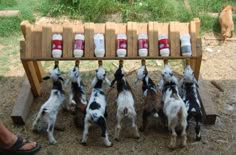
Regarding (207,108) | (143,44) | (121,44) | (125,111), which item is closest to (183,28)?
(143,44)

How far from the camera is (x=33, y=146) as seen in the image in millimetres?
4270

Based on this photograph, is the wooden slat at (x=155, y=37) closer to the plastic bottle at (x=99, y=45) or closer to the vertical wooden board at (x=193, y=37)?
the vertical wooden board at (x=193, y=37)

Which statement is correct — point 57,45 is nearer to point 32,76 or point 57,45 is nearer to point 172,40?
point 32,76

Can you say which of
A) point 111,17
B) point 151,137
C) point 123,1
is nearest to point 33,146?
point 151,137

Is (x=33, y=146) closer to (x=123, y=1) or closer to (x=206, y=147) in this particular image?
(x=206, y=147)

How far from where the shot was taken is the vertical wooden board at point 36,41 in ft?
15.0

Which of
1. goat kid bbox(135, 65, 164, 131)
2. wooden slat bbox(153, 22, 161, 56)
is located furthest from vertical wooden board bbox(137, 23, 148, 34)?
goat kid bbox(135, 65, 164, 131)

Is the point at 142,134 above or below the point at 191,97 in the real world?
below

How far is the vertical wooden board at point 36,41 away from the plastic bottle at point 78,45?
435 millimetres

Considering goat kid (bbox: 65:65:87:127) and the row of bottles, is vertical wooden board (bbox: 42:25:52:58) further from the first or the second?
goat kid (bbox: 65:65:87:127)

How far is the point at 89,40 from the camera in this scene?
15.0ft

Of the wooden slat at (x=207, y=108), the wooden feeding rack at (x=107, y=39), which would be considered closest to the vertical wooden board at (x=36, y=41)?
the wooden feeding rack at (x=107, y=39)

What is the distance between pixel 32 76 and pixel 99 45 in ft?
3.53

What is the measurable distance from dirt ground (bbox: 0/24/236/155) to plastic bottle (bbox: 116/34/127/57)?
858 millimetres
